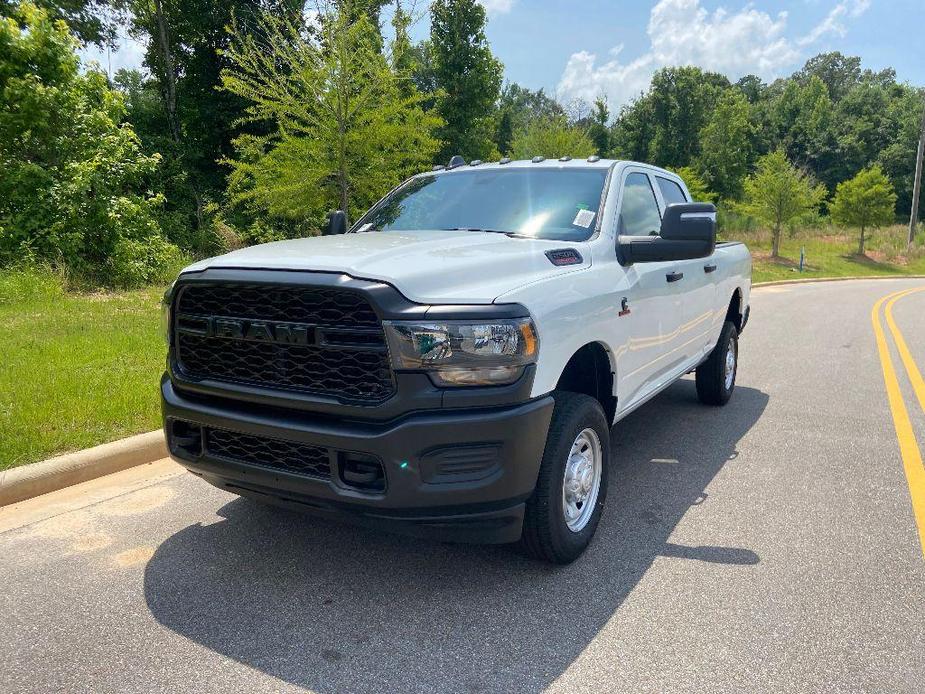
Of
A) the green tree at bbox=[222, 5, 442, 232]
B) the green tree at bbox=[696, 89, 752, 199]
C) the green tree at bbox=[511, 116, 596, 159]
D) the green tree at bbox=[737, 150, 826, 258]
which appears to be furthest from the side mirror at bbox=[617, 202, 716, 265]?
the green tree at bbox=[696, 89, 752, 199]

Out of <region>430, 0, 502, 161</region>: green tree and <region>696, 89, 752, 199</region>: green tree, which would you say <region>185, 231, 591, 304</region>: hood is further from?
<region>696, 89, 752, 199</region>: green tree

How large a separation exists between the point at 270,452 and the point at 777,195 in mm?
39011

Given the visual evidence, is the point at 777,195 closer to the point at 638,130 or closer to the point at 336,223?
the point at 638,130

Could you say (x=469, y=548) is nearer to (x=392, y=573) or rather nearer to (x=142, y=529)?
(x=392, y=573)

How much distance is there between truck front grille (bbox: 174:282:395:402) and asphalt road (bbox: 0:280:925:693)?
96 cm

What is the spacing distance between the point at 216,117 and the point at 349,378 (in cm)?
2546

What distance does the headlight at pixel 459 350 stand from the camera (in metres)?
2.71

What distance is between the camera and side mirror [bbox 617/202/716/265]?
3752 millimetres

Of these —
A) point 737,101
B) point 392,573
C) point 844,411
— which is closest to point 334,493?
point 392,573

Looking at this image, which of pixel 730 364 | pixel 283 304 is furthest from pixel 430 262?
pixel 730 364

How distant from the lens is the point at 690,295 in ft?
16.7

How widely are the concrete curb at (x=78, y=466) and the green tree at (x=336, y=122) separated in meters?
8.57

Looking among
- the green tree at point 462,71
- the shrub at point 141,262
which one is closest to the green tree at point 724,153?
the green tree at point 462,71

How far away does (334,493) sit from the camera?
283 centimetres
